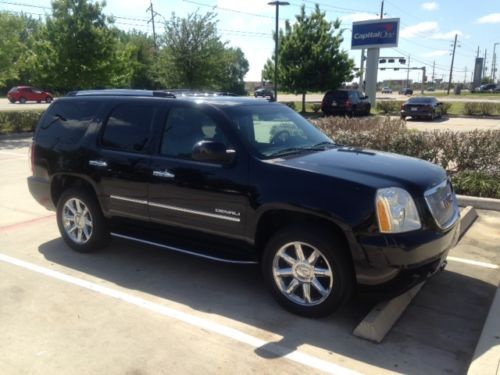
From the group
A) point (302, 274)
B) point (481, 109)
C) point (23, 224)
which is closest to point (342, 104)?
point (481, 109)

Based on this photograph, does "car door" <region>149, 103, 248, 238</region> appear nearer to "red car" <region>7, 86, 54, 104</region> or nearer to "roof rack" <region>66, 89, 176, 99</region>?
"roof rack" <region>66, 89, 176, 99</region>

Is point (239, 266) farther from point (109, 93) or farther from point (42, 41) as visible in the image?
point (42, 41)

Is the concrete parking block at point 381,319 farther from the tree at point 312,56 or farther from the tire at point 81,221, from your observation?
the tree at point 312,56

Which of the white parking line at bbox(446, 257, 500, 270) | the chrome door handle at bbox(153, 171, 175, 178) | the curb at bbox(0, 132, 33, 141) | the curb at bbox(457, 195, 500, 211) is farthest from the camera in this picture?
the curb at bbox(0, 132, 33, 141)

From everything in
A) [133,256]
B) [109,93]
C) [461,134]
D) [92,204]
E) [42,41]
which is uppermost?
[42,41]

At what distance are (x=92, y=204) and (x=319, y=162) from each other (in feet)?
8.77

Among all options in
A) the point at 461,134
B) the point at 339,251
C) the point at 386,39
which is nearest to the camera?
the point at 339,251

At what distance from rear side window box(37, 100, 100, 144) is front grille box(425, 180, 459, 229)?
3.62 m

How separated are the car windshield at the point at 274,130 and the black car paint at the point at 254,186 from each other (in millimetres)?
116

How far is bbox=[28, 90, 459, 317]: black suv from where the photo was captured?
355 cm

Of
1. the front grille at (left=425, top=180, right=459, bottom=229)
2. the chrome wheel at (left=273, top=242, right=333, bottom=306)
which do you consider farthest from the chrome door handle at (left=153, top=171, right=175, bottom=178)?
the front grille at (left=425, top=180, right=459, bottom=229)

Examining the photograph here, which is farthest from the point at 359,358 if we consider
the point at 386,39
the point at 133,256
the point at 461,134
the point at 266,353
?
the point at 386,39

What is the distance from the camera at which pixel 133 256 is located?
17.7 feet

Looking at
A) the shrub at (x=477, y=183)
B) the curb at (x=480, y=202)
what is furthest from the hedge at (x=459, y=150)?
the curb at (x=480, y=202)
